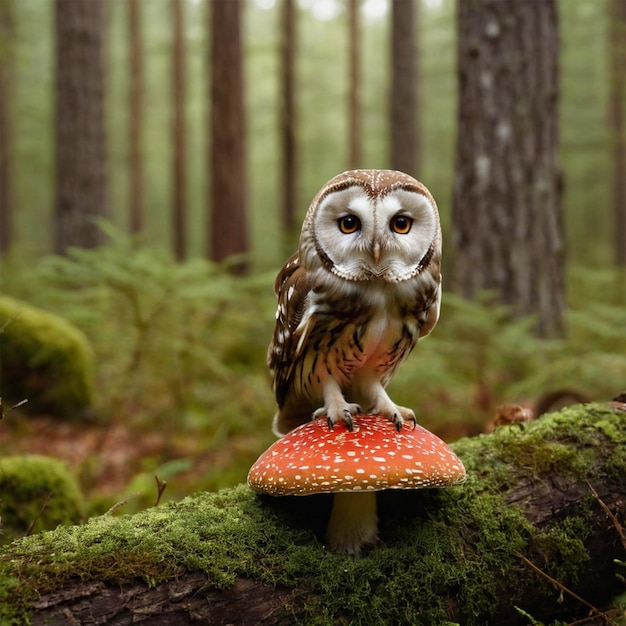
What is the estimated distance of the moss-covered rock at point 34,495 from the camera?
3.35 metres

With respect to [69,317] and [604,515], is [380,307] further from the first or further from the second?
[69,317]

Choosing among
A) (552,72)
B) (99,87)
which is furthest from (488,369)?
(99,87)

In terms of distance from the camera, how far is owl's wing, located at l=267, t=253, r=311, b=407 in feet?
8.28

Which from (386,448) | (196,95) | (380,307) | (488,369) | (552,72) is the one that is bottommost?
(488,369)

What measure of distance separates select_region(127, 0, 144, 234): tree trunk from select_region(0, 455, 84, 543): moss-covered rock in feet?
61.8

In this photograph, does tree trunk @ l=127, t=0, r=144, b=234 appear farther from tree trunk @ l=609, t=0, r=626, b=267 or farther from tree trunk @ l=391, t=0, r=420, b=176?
tree trunk @ l=609, t=0, r=626, b=267

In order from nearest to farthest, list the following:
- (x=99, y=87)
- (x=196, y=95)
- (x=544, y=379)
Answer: (x=544, y=379), (x=99, y=87), (x=196, y=95)

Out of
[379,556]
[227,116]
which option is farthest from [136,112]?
[379,556]

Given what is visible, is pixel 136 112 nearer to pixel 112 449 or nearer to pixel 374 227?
pixel 112 449

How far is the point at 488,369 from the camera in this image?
6.05 m

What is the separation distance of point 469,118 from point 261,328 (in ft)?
11.4

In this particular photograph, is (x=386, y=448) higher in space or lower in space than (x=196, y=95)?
lower

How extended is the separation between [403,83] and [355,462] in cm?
1274

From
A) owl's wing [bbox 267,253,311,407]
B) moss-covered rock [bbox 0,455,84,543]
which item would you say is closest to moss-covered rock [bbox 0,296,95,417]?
moss-covered rock [bbox 0,455,84,543]
